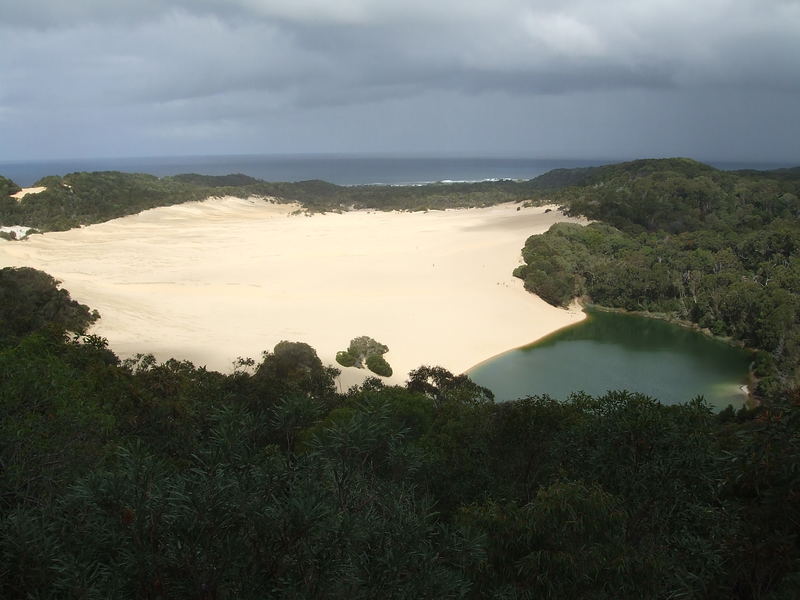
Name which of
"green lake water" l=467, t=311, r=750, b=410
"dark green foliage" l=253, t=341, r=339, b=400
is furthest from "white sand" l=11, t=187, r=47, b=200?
"green lake water" l=467, t=311, r=750, b=410

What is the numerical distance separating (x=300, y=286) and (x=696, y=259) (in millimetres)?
30589

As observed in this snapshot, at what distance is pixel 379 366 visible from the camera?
2667 centimetres

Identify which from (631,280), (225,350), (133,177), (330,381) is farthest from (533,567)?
(133,177)

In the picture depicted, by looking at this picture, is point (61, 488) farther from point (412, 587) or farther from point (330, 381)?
point (330, 381)

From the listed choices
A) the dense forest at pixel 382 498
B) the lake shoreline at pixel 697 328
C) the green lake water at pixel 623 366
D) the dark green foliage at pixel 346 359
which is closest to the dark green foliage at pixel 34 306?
the dense forest at pixel 382 498

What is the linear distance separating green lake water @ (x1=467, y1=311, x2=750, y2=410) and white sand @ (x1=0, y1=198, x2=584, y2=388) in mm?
2029

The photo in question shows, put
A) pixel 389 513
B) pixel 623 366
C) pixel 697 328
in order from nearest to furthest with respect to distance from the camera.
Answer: pixel 389 513 < pixel 623 366 < pixel 697 328

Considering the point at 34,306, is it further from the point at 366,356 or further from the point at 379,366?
the point at 379,366

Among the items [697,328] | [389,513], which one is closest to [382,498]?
[389,513]

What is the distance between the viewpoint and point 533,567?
545 centimetres

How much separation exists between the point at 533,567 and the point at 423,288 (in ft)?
124

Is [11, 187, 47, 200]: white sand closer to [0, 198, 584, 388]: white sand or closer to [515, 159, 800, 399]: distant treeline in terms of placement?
[0, 198, 584, 388]: white sand

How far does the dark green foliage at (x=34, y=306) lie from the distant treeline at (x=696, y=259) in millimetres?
28553

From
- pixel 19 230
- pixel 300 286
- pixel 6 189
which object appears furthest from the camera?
Answer: pixel 6 189
